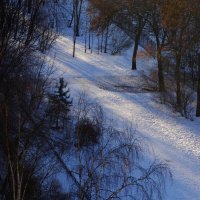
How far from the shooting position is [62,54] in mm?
33688

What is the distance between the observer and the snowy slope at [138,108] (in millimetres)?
19312

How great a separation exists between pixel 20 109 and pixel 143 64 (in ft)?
76.4

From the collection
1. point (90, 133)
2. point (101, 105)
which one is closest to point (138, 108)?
point (101, 105)

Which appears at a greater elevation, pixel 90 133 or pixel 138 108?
pixel 90 133

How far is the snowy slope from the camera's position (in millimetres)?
19312

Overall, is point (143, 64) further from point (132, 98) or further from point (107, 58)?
point (132, 98)

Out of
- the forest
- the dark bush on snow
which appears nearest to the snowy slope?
the forest

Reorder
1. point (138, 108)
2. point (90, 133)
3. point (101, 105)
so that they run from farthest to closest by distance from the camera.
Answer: point (138, 108), point (101, 105), point (90, 133)

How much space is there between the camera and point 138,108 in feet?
83.5

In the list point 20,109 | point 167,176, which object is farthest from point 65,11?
point 20,109

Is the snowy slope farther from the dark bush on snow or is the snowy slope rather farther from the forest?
the dark bush on snow

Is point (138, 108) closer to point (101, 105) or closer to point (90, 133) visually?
point (101, 105)

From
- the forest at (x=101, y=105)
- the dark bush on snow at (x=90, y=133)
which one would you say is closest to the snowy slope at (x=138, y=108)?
the forest at (x=101, y=105)

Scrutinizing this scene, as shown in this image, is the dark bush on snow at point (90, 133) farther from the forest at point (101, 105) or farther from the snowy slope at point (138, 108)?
the snowy slope at point (138, 108)
